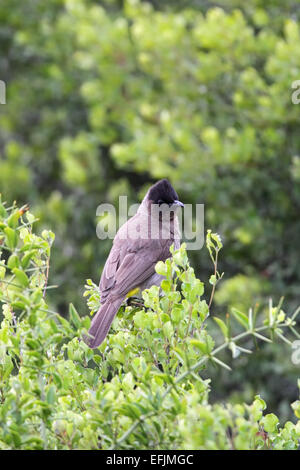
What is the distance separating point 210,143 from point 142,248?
8.77 feet

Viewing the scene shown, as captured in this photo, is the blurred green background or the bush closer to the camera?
the bush

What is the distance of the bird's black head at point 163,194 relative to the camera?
4.61 meters

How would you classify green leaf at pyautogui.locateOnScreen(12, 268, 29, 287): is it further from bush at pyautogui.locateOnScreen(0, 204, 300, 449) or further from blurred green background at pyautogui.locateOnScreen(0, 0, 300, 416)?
blurred green background at pyautogui.locateOnScreen(0, 0, 300, 416)

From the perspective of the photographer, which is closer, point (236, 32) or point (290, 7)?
point (236, 32)

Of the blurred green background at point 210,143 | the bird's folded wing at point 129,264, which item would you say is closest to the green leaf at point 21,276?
the bird's folded wing at point 129,264

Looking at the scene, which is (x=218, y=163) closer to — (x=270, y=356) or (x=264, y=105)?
(x=264, y=105)

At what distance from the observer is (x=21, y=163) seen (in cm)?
1064

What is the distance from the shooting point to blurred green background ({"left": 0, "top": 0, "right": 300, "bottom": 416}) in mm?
6918

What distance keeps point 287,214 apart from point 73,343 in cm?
485

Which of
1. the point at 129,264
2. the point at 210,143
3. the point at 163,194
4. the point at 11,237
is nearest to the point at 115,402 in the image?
the point at 11,237

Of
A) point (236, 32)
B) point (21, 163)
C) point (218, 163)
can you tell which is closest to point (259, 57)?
point (236, 32)

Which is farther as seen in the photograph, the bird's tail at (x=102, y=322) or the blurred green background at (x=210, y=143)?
the blurred green background at (x=210, y=143)

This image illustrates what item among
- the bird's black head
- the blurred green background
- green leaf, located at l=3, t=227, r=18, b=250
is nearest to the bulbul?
the bird's black head

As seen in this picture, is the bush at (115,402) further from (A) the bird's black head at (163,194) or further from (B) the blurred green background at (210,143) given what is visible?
(B) the blurred green background at (210,143)
